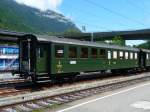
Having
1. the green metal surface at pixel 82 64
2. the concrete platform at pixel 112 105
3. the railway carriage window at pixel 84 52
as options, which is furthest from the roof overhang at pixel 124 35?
the concrete platform at pixel 112 105

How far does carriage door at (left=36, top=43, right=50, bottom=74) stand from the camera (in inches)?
826

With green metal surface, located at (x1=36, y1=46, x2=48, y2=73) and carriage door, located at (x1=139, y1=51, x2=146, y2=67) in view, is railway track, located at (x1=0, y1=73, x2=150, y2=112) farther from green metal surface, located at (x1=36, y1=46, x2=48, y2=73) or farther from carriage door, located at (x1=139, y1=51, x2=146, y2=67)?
carriage door, located at (x1=139, y1=51, x2=146, y2=67)

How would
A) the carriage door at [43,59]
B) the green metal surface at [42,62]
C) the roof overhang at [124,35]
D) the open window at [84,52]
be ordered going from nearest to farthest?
the green metal surface at [42,62], the carriage door at [43,59], the open window at [84,52], the roof overhang at [124,35]

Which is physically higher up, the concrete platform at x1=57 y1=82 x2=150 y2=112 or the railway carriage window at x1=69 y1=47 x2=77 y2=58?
the railway carriage window at x1=69 y1=47 x2=77 y2=58

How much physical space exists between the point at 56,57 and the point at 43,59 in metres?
1.07

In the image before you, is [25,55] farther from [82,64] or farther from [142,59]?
[142,59]

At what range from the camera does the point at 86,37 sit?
116312mm

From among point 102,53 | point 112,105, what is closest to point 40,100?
point 112,105

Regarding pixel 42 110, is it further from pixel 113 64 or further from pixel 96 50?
pixel 113 64

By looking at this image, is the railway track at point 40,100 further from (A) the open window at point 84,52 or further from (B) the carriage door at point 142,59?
(B) the carriage door at point 142,59

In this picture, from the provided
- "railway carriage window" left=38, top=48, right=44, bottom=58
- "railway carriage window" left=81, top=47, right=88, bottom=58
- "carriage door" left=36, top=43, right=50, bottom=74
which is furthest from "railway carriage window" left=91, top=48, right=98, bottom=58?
"railway carriage window" left=38, top=48, right=44, bottom=58

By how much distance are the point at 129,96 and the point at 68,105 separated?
4292 mm

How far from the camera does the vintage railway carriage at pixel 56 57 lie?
20.9 metres

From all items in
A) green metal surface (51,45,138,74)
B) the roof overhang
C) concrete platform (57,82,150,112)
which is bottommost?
concrete platform (57,82,150,112)
